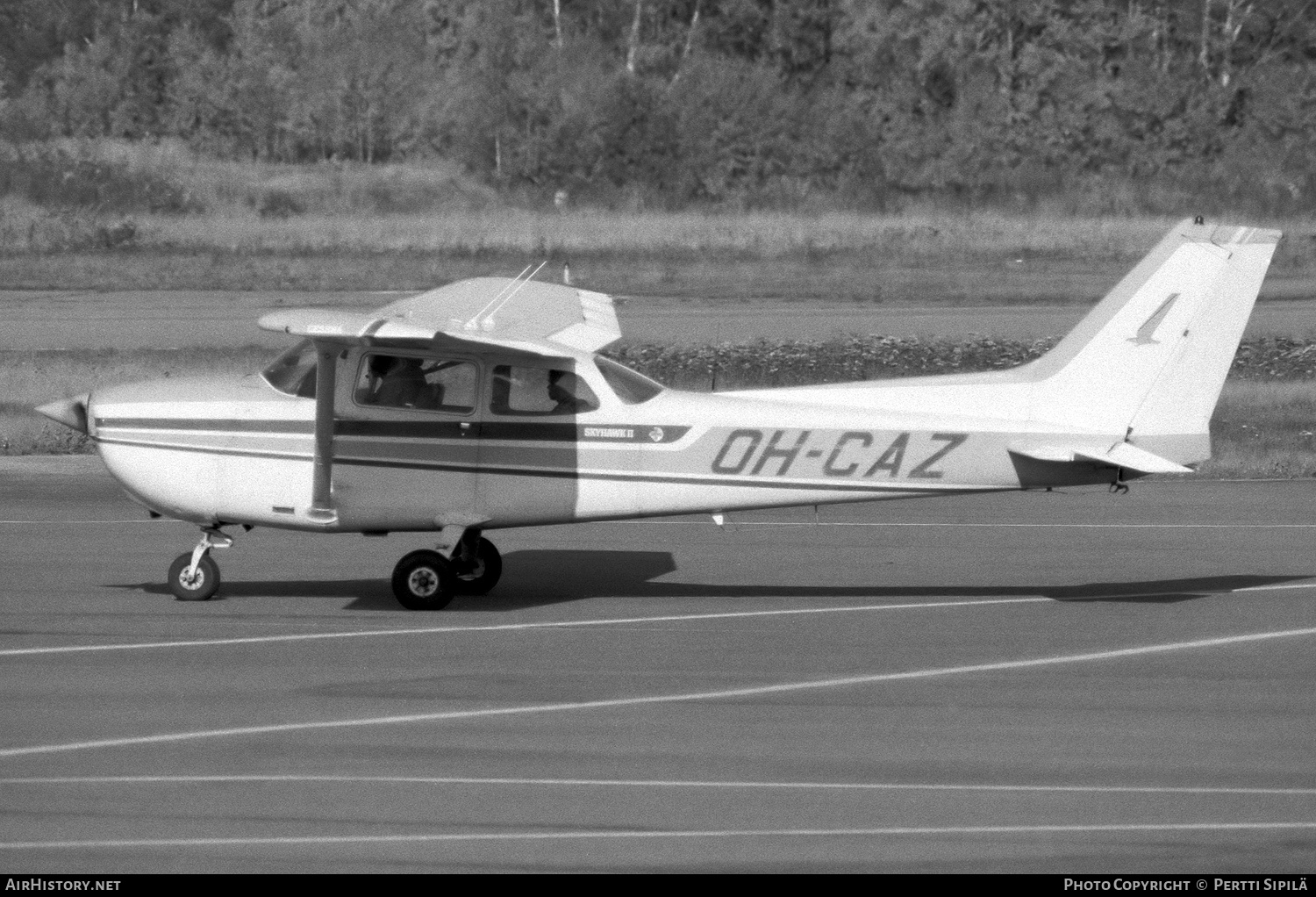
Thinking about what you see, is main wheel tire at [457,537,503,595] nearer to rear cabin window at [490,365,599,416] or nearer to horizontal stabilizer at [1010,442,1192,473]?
rear cabin window at [490,365,599,416]

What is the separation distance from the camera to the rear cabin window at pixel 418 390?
469 inches

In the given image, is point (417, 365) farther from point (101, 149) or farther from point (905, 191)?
point (101, 149)

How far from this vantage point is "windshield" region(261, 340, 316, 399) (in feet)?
39.6

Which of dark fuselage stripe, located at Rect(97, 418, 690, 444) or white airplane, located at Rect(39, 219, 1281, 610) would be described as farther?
dark fuselage stripe, located at Rect(97, 418, 690, 444)

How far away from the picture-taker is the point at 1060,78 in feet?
194

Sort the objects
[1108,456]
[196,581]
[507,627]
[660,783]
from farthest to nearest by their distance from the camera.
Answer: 1. [196,581]
2. [507,627]
3. [1108,456]
4. [660,783]

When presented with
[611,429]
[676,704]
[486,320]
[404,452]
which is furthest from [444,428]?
[676,704]

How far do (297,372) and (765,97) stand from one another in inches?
1816

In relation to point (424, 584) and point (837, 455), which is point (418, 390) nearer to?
point (424, 584)

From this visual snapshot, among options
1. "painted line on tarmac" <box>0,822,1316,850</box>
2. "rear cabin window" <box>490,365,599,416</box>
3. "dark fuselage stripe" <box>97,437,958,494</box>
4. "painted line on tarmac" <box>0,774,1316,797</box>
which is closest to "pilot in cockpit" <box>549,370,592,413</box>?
"rear cabin window" <box>490,365,599,416</box>

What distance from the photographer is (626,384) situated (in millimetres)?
12109

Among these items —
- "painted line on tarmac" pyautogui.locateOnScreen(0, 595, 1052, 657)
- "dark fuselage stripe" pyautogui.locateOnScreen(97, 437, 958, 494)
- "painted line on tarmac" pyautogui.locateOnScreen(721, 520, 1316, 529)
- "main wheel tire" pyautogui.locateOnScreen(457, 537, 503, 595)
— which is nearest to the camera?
"painted line on tarmac" pyautogui.locateOnScreen(0, 595, 1052, 657)

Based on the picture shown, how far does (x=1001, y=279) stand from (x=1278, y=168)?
19912mm

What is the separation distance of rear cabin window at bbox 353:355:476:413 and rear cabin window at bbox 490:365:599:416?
19 cm
